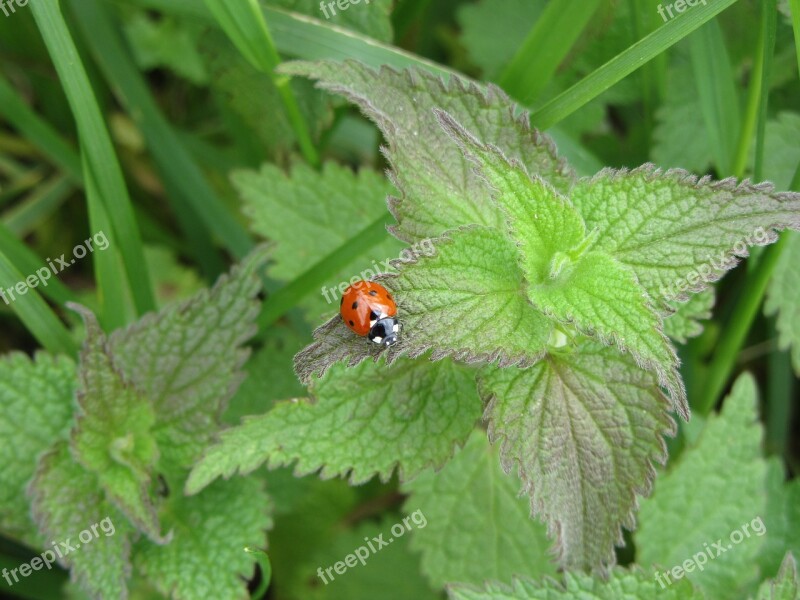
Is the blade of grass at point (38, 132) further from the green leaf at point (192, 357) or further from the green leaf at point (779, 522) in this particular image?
the green leaf at point (779, 522)

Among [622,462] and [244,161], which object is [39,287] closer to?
[244,161]

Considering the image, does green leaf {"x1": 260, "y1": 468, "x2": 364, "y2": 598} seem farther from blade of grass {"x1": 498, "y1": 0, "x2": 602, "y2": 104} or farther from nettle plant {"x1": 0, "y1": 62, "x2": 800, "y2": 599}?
blade of grass {"x1": 498, "y1": 0, "x2": 602, "y2": 104}

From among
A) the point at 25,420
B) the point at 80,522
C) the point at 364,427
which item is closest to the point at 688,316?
the point at 364,427

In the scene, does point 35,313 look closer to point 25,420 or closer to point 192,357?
point 25,420

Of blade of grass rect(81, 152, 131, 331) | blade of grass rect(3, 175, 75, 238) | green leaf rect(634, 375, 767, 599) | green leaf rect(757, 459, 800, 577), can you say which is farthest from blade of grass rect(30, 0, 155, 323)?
green leaf rect(757, 459, 800, 577)

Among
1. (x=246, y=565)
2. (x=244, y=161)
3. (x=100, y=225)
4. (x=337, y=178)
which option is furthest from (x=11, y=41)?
(x=246, y=565)

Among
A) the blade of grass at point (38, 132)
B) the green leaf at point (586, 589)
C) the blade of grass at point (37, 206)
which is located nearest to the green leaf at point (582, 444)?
the green leaf at point (586, 589)
